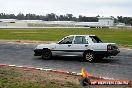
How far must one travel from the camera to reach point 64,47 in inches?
750

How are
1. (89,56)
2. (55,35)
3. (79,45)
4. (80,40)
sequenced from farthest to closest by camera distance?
(55,35) → (80,40) → (79,45) → (89,56)

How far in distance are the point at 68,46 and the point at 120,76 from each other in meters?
5.83

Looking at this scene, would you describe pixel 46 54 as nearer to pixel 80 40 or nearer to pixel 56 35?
pixel 80 40

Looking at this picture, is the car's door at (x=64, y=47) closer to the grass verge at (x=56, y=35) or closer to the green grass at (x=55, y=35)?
the grass verge at (x=56, y=35)

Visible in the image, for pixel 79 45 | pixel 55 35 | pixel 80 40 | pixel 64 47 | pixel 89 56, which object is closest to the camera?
pixel 89 56

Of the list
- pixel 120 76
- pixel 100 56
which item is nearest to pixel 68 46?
pixel 100 56

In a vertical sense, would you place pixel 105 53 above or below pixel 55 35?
above

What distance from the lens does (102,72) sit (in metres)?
14.6

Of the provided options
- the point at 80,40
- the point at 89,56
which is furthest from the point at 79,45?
the point at 89,56

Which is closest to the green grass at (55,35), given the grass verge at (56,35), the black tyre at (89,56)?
the grass verge at (56,35)

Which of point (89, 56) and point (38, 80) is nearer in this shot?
point (38, 80)

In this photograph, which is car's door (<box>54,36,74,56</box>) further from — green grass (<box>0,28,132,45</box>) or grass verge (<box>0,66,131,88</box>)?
green grass (<box>0,28,132,45</box>)

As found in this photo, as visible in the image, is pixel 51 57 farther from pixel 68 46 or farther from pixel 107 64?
pixel 107 64

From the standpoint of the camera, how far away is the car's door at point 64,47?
18.9 metres
